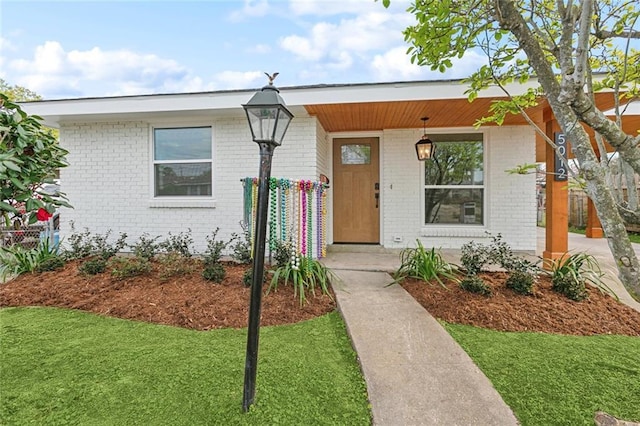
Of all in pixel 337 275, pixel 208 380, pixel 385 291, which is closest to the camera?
pixel 208 380

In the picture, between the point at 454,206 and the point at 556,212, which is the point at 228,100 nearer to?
the point at 454,206

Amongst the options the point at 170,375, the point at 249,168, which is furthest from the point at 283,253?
the point at 249,168

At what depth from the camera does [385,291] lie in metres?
3.35

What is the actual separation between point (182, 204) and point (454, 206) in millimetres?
4840

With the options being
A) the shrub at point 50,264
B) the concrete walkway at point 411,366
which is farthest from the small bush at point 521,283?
the shrub at point 50,264

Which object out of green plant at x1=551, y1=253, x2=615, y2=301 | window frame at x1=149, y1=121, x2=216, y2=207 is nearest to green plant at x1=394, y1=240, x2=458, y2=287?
green plant at x1=551, y1=253, x2=615, y2=301

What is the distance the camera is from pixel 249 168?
518 cm

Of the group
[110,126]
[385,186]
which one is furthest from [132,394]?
[110,126]

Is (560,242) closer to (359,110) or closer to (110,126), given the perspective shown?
(359,110)

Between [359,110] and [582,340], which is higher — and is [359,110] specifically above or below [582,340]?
above

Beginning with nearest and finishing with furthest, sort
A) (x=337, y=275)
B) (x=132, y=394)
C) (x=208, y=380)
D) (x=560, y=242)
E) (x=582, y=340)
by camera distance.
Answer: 1. (x=132, y=394)
2. (x=208, y=380)
3. (x=582, y=340)
4. (x=337, y=275)
5. (x=560, y=242)

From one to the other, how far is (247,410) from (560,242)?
4896 mm

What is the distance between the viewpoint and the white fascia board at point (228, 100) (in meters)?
4.05

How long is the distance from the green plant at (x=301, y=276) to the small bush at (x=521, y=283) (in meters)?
1.95
